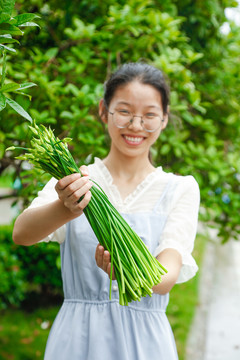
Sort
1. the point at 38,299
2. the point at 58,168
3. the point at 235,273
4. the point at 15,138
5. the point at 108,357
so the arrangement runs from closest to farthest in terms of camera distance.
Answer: the point at 58,168, the point at 108,357, the point at 15,138, the point at 38,299, the point at 235,273

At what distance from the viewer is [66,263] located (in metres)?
1.75

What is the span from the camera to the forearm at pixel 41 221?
4.96 ft

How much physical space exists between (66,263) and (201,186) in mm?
1230

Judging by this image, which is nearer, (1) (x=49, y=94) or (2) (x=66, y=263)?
(2) (x=66, y=263)

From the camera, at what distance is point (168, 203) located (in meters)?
1.78

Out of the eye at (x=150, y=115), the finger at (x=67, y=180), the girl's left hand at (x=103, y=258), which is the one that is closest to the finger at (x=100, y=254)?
the girl's left hand at (x=103, y=258)

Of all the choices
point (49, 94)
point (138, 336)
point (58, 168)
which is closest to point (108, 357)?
point (138, 336)

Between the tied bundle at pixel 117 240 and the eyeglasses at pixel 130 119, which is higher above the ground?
the eyeglasses at pixel 130 119

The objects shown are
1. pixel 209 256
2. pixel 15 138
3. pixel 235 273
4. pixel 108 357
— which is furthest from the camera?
pixel 209 256

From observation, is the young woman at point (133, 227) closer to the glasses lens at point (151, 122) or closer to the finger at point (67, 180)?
the glasses lens at point (151, 122)

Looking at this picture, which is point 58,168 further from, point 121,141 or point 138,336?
point 138,336

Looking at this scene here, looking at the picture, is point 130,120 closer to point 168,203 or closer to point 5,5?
point 168,203

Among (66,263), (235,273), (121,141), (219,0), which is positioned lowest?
(235,273)

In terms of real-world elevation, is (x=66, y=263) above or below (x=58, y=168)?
below
